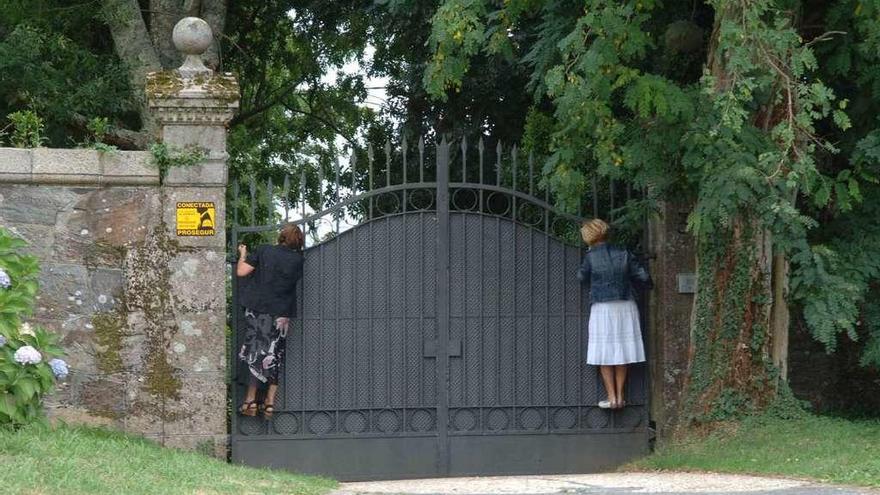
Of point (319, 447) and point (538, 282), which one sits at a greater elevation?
point (538, 282)

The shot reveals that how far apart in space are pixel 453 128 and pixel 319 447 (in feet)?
22.2

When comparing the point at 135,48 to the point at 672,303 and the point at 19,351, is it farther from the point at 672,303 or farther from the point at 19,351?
the point at 19,351

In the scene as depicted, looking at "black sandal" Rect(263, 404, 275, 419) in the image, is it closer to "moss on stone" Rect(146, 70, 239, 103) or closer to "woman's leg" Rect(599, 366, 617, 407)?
"moss on stone" Rect(146, 70, 239, 103)

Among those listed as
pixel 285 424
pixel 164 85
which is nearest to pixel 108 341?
pixel 285 424

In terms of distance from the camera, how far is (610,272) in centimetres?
1014

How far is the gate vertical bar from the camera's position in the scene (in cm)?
1018

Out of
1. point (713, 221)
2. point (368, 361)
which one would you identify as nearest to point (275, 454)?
point (368, 361)

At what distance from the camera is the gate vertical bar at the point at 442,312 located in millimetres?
10180

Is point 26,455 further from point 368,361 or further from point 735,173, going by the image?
point 735,173

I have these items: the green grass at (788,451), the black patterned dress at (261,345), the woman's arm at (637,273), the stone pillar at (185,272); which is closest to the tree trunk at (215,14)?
the stone pillar at (185,272)

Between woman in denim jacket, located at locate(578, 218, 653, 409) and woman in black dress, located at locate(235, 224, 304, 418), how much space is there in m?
2.09

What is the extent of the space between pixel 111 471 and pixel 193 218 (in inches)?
101

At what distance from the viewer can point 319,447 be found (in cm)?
1006

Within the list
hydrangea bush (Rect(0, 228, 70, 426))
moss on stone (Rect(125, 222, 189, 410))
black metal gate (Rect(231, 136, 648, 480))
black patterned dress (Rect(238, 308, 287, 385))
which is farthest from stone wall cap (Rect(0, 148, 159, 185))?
black patterned dress (Rect(238, 308, 287, 385))
